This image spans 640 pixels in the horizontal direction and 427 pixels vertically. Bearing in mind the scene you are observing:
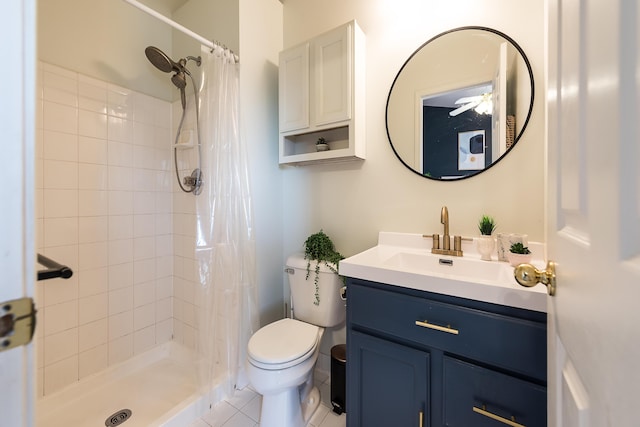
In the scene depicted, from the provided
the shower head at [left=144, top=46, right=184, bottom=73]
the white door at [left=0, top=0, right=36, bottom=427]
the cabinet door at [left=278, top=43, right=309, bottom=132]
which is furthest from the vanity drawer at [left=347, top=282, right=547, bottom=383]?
the shower head at [left=144, top=46, right=184, bottom=73]

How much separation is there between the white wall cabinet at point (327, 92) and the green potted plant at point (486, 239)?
2.38 feet

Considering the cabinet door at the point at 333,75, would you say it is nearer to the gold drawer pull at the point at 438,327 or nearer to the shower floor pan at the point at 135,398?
the gold drawer pull at the point at 438,327

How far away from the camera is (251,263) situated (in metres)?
1.58

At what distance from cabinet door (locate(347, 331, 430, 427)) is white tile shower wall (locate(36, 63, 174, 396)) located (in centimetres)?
162

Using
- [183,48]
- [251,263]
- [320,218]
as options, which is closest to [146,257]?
[251,263]

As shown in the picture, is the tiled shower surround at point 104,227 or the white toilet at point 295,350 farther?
the tiled shower surround at point 104,227

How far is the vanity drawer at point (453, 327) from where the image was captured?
2.51 feet

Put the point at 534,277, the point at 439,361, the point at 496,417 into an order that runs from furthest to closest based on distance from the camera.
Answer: the point at 439,361, the point at 496,417, the point at 534,277

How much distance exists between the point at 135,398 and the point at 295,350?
45.4 inches

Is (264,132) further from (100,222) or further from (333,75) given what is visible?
(100,222)

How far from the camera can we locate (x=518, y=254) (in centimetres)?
107

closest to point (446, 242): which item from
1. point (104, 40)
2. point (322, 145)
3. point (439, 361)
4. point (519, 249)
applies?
point (519, 249)

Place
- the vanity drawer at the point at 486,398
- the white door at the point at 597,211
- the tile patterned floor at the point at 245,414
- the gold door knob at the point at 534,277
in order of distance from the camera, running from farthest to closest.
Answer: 1. the tile patterned floor at the point at 245,414
2. the vanity drawer at the point at 486,398
3. the gold door knob at the point at 534,277
4. the white door at the point at 597,211

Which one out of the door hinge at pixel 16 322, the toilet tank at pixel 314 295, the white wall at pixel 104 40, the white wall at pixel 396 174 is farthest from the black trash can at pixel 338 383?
the white wall at pixel 104 40
